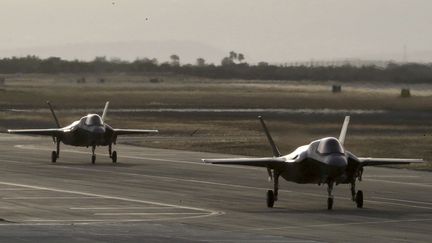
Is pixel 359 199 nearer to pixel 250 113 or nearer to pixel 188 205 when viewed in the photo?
pixel 188 205

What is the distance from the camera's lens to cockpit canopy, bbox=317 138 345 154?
38844 millimetres

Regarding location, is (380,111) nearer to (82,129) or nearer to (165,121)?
(165,121)

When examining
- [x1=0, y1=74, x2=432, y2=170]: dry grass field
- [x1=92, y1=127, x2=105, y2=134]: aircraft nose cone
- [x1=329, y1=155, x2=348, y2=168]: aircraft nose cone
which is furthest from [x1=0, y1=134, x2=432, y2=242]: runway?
[x1=0, y1=74, x2=432, y2=170]: dry grass field

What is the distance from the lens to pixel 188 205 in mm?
41656

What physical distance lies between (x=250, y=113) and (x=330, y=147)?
243 feet

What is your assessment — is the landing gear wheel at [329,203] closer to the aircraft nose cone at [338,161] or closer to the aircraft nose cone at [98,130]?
the aircraft nose cone at [338,161]

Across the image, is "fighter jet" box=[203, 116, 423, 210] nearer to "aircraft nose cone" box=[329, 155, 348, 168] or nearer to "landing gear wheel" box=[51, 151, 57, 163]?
"aircraft nose cone" box=[329, 155, 348, 168]

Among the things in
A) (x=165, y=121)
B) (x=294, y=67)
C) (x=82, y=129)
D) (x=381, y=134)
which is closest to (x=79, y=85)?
(x=294, y=67)

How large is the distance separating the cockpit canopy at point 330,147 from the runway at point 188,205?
1735 mm

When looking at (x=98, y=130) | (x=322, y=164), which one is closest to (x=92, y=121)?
(x=98, y=130)

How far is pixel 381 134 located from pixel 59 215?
47.3 metres

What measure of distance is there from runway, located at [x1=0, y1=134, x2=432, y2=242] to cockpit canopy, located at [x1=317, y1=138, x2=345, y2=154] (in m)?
1.74

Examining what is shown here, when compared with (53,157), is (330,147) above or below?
above

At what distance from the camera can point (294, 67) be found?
170m
